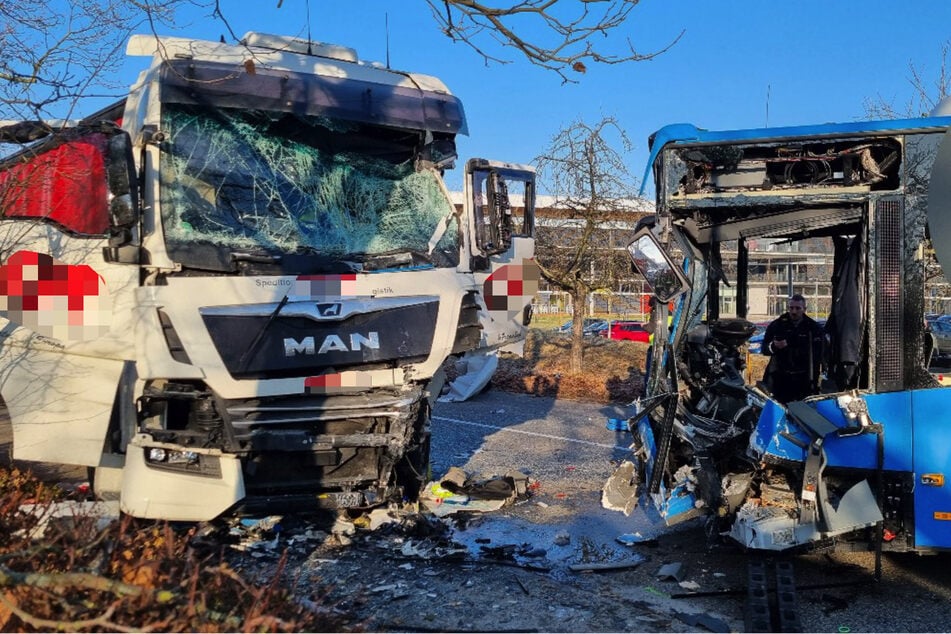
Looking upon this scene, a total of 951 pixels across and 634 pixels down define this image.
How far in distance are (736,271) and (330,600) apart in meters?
4.55

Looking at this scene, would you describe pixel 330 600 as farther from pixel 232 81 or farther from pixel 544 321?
pixel 544 321

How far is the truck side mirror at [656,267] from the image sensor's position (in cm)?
546

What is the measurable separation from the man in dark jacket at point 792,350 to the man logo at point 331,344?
3.49 m

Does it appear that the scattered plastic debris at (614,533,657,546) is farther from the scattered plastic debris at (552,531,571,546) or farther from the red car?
the red car

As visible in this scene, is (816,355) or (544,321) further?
(544,321)

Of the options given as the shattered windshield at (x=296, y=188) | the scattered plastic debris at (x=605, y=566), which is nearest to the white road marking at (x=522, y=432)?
the scattered plastic debris at (x=605, y=566)

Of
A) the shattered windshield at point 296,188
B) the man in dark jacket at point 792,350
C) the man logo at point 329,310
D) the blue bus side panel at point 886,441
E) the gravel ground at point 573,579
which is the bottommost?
the gravel ground at point 573,579

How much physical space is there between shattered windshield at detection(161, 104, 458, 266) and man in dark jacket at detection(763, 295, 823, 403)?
3.02 meters

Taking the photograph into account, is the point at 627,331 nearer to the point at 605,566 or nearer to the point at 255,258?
the point at 605,566

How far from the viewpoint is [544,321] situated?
3080 centimetres

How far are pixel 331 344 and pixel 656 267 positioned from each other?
235 cm

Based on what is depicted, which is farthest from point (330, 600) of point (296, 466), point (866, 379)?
point (866, 379)

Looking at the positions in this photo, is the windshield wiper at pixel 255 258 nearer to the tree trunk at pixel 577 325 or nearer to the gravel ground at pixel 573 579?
the gravel ground at pixel 573 579

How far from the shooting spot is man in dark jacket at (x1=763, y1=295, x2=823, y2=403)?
22.4 feet
